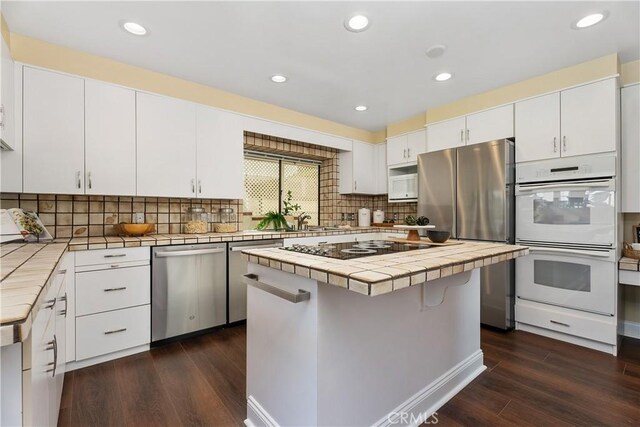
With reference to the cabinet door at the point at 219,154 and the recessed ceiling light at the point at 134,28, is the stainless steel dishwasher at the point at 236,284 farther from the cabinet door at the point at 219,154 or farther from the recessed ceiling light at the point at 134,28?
the recessed ceiling light at the point at 134,28

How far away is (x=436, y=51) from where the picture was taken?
234 centimetres

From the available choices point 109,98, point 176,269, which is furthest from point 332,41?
point 176,269

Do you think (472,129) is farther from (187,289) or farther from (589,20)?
(187,289)

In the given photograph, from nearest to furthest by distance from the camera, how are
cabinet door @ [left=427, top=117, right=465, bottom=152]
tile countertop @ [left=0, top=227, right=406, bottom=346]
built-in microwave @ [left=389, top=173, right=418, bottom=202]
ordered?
tile countertop @ [left=0, top=227, right=406, bottom=346] < cabinet door @ [left=427, top=117, right=465, bottom=152] < built-in microwave @ [left=389, top=173, right=418, bottom=202]

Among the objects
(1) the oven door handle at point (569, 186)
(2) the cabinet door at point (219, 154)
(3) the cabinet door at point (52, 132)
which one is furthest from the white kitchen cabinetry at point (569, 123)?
(3) the cabinet door at point (52, 132)

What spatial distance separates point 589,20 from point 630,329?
263cm

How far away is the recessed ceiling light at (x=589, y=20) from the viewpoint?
6.43 feet

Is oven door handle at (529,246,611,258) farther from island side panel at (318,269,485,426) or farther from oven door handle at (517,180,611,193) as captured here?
island side panel at (318,269,485,426)

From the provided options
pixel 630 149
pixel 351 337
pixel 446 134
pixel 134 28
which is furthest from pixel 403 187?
pixel 134 28

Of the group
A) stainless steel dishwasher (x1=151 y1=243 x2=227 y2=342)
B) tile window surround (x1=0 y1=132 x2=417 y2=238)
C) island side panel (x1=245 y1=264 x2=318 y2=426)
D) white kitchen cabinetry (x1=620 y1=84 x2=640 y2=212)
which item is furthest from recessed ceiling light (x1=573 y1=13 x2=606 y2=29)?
stainless steel dishwasher (x1=151 y1=243 x2=227 y2=342)

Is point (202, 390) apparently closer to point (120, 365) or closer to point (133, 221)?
point (120, 365)

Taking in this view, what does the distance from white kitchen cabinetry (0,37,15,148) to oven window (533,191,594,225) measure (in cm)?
412

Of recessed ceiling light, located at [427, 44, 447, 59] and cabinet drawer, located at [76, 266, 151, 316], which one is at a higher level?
recessed ceiling light, located at [427, 44, 447, 59]

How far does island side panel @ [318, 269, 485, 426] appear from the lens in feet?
4.14
